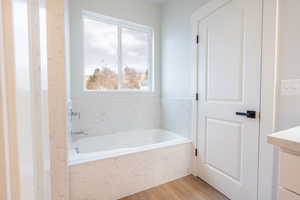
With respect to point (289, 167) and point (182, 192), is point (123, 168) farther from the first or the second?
point (289, 167)

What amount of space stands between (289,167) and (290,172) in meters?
0.02

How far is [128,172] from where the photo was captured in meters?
1.61

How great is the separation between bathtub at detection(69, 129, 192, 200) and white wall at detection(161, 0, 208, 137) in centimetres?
44

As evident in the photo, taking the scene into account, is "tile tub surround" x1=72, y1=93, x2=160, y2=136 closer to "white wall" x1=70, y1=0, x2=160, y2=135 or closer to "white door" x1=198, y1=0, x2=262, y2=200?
"white wall" x1=70, y1=0, x2=160, y2=135

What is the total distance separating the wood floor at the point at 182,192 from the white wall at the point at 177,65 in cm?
64

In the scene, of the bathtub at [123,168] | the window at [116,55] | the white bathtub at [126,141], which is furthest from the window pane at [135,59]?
the bathtub at [123,168]

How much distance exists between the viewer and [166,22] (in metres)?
2.66

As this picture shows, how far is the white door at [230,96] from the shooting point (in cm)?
132

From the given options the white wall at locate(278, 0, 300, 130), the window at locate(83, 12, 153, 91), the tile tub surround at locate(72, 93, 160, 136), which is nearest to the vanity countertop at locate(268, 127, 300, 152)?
the white wall at locate(278, 0, 300, 130)

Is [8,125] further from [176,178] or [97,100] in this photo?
[97,100]

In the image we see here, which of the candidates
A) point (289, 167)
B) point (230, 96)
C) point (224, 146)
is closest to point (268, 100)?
point (230, 96)

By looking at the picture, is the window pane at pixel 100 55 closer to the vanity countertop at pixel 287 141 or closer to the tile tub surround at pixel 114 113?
the tile tub surround at pixel 114 113

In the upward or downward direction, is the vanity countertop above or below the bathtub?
above

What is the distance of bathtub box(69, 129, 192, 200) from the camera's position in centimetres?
141
